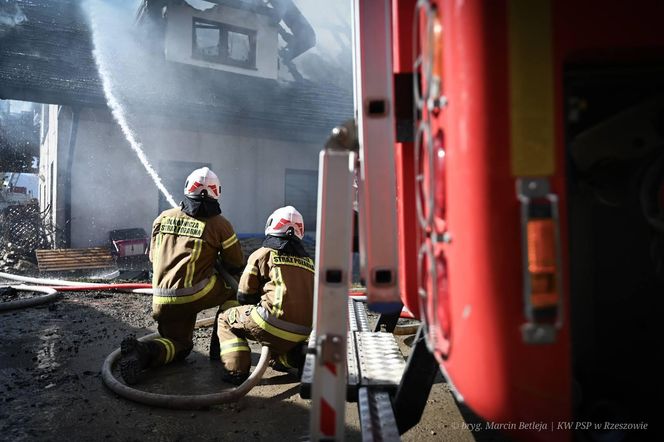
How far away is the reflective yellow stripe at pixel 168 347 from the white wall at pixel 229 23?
11658 millimetres

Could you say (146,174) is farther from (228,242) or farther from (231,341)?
(231,341)

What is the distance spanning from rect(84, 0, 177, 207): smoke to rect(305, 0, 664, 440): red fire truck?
413 inches

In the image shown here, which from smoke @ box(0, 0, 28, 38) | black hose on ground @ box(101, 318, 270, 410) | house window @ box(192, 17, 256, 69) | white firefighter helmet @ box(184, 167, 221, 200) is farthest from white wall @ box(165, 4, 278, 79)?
black hose on ground @ box(101, 318, 270, 410)

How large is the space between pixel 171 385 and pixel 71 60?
11.8 metres

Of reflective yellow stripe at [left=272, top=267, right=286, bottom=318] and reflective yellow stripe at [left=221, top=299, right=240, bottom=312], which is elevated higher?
reflective yellow stripe at [left=272, top=267, right=286, bottom=318]

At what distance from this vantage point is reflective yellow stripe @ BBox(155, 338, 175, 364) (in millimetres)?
3852

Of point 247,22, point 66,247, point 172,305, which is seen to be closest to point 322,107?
point 247,22

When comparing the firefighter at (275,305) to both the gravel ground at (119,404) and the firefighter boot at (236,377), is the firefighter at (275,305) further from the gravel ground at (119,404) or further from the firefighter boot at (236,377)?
the gravel ground at (119,404)

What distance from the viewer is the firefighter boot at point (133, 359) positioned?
3.48 metres

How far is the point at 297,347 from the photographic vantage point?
12.3ft

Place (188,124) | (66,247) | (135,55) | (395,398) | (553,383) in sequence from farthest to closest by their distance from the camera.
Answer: (135,55), (188,124), (66,247), (395,398), (553,383)

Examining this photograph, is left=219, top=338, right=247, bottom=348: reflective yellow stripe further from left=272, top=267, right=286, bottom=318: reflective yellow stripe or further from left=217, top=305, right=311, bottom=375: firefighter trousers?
left=272, top=267, right=286, bottom=318: reflective yellow stripe

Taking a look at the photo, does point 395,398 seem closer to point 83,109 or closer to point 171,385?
point 171,385

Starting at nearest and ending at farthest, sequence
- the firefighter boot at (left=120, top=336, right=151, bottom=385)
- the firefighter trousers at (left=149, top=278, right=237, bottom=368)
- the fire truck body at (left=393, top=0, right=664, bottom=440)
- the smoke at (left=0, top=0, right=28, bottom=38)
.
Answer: the fire truck body at (left=393, top=0, right=664, bottom=440)
the firefighter boot at (left=120, top=336, right=151, bottom=385)
the firefighter trousers at (left=149, top=278, right=237, bottom=368)
the smoke at (left=0, top=0, right=28, bottom=38)
